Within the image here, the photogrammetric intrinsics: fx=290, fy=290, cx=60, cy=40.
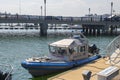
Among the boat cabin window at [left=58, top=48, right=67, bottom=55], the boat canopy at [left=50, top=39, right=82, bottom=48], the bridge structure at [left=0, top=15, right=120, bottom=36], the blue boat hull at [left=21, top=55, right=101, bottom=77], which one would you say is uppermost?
the bridge structure at [left=0, top=15, right=120, bottom=36]

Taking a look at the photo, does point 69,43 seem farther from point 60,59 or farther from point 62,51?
point 60,59

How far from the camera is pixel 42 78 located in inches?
992

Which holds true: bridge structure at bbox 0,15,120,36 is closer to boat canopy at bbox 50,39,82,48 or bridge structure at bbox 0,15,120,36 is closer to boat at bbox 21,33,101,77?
boat at bbox 21,33,101,77

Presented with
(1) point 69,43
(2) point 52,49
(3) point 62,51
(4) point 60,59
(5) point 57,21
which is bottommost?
(4) point 60,59

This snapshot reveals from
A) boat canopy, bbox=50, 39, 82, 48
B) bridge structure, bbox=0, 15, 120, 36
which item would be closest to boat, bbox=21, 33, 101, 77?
boat canopy, bbox=50, 39, 82, 48

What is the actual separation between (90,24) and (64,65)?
67.2m

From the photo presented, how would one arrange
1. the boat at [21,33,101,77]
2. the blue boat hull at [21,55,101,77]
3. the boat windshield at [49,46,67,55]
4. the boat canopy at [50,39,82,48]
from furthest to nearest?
the boat canopy at [50,39,82,48], the boat windshield at [49,46,67,55], the boat at [21,33,101,77], the blue boat hull at [21,55,101,77]

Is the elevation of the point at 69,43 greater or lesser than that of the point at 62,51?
greater

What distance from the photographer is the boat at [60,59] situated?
25156 mm

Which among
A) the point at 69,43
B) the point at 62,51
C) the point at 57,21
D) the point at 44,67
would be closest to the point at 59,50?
the point at 62,51

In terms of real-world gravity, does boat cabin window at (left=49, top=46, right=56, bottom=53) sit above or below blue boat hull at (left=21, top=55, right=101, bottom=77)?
above

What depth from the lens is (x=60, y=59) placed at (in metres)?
26.4

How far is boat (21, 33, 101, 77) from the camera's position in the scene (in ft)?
82.5

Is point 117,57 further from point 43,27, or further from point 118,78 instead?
point 43,27
